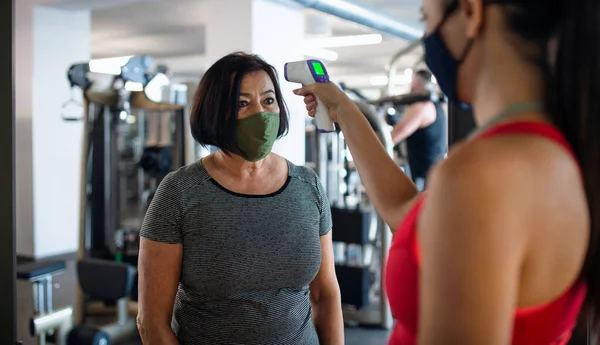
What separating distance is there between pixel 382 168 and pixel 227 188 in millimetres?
479

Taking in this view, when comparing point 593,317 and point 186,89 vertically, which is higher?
point 186,89

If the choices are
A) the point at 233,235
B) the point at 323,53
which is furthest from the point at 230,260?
the point at 323,53

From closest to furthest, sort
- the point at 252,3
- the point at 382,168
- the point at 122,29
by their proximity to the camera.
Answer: the point at 382,168 → the point at 252,3 → the point at 122,29

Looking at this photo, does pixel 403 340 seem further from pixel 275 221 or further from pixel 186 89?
pixel 186 89

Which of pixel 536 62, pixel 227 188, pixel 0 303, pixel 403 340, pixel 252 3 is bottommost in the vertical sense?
pixel 0 303

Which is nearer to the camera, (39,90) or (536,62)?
(536,62)

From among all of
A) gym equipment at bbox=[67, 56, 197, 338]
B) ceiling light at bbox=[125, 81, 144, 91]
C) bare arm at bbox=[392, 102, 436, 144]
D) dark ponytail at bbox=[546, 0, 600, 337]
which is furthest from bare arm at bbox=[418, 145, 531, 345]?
ceiling light at bbox=[125, 81, 144, 91]

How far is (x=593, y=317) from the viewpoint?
0.68 m

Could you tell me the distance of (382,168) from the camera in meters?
0.90

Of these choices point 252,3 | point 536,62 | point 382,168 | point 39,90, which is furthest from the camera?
point 39,90

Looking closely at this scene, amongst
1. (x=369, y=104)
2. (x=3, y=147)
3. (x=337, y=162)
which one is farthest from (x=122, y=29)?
(x=3, y=147)

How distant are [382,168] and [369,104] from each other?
8.19ft

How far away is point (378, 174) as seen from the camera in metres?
0.90

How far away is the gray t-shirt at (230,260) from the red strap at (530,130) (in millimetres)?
741
